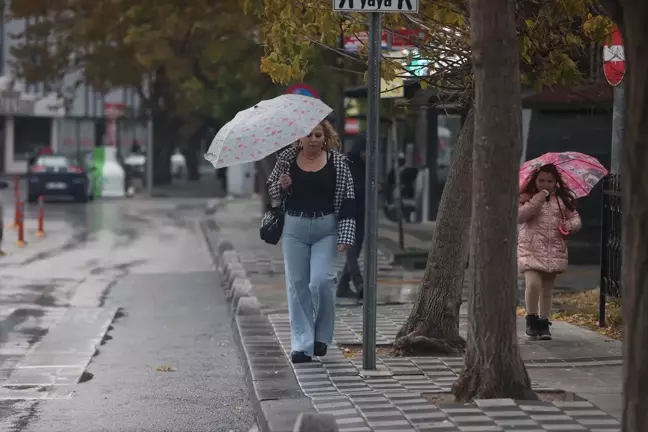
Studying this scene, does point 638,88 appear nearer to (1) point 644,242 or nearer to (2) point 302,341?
(1) point 644,242

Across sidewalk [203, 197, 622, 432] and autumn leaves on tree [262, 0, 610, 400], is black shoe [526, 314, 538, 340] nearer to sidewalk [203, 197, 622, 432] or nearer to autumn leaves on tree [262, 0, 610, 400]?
sidewalk [203, 197, 622, 432]

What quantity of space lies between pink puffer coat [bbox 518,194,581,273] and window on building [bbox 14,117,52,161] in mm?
58576

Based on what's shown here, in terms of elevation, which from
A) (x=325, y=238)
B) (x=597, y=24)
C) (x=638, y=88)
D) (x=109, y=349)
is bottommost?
(x=109, y=349)

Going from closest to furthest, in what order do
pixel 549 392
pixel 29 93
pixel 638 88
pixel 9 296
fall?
pixel 638 88
pixel 549 392
pixel 9 296
pixel 29 93

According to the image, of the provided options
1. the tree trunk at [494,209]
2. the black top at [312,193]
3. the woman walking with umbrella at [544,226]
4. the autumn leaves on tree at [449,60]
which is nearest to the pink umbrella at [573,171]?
the woman walking with umbrella at [544,226]

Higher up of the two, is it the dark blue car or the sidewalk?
the dark blue car

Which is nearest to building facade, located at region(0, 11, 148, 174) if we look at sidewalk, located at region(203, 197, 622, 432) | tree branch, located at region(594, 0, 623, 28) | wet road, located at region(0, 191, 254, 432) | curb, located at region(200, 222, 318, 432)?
wet road, located at region(0, 191, 254, 432)

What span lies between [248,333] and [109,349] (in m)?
1.18

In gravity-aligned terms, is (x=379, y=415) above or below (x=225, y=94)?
below

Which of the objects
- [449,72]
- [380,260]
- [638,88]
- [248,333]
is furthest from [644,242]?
[380,260]

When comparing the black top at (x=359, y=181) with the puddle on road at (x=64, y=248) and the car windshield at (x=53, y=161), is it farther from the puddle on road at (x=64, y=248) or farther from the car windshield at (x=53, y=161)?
the car windshield at (x=53, y=161)

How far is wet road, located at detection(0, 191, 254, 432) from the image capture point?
8570 mm

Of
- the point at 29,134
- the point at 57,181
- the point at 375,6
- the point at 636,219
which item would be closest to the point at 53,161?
the point at 57,181

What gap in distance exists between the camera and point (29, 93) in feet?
219
